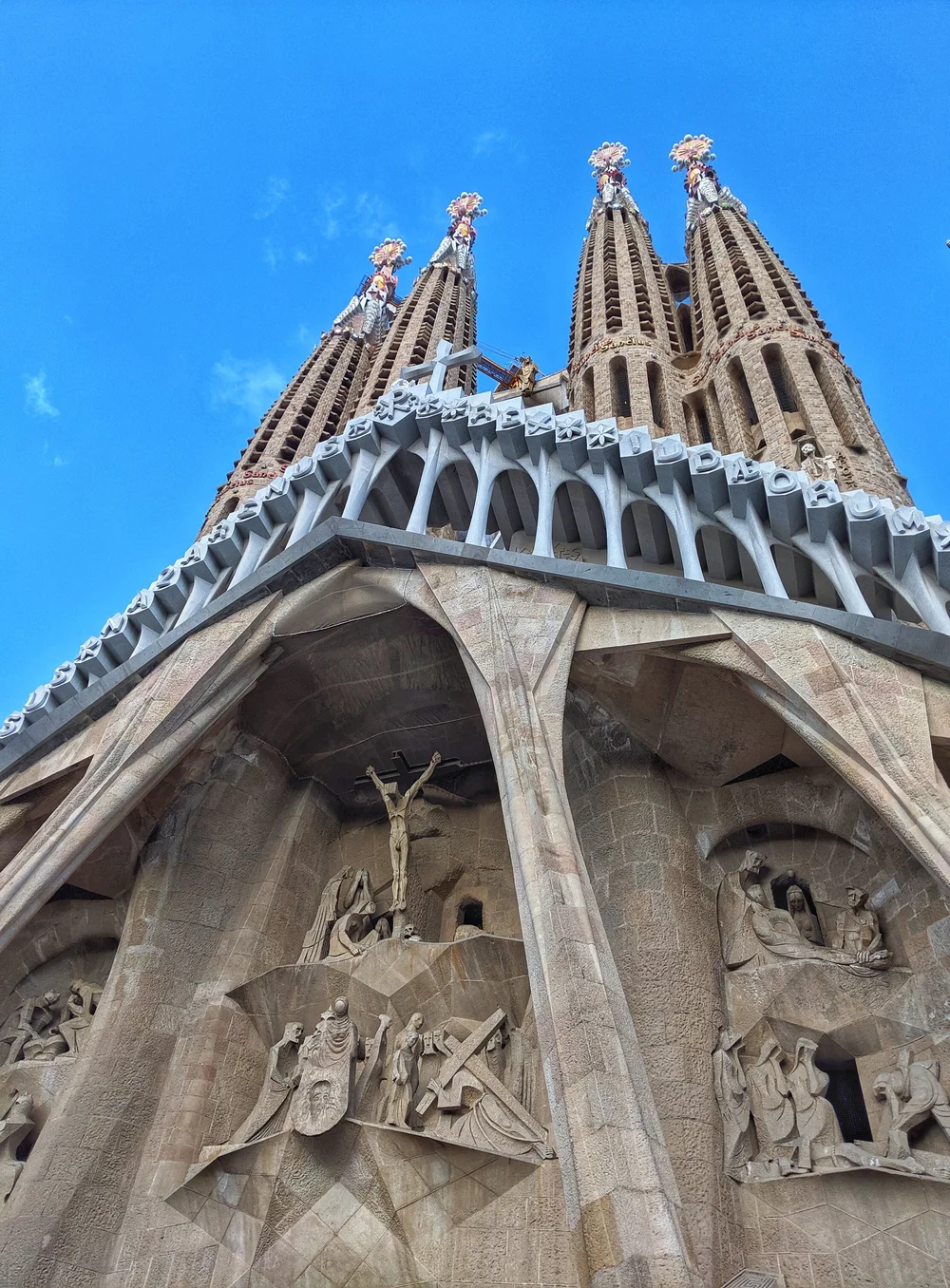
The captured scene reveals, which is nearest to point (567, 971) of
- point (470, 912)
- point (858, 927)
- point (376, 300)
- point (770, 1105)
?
point (770, 1105)

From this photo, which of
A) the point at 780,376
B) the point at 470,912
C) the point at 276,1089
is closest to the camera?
the point at 276,1089

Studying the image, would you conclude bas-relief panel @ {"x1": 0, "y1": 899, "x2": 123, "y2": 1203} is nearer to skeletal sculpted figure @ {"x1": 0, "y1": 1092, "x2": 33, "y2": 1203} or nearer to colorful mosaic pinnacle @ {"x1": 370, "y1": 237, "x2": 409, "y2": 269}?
skeletal sculpted figure @ {"x1": 0, "y1": 1092, "x2": 33, "y2": 1203}

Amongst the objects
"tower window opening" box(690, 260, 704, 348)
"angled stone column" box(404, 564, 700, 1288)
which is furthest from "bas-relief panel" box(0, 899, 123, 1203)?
"tower window opening" box(690, 260, 704, 348)

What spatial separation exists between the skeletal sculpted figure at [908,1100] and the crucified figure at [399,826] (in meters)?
4.08

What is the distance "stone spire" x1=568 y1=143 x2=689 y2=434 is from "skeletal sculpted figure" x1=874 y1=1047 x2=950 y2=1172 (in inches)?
431

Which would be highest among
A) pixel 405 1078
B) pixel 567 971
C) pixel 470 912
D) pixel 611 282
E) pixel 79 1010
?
pixel 611 282

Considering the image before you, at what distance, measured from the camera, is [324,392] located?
22.2m

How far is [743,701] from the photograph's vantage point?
8.19m

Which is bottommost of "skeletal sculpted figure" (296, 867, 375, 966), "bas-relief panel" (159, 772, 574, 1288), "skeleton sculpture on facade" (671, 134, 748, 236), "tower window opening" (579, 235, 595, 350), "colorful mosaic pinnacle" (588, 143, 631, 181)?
"bas-relief panel" (159, 772, 574, 1288)

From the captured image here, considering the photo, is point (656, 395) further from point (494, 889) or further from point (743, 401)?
point (494, 889)

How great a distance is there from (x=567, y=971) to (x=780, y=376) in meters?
12.9

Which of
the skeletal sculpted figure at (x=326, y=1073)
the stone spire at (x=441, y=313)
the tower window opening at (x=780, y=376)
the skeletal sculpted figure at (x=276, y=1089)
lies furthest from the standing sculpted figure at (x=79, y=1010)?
the stone spire at (x=441, y=313)

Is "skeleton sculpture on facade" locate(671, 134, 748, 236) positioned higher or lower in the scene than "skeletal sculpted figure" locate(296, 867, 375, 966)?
higher

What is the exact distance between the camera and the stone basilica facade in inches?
242
